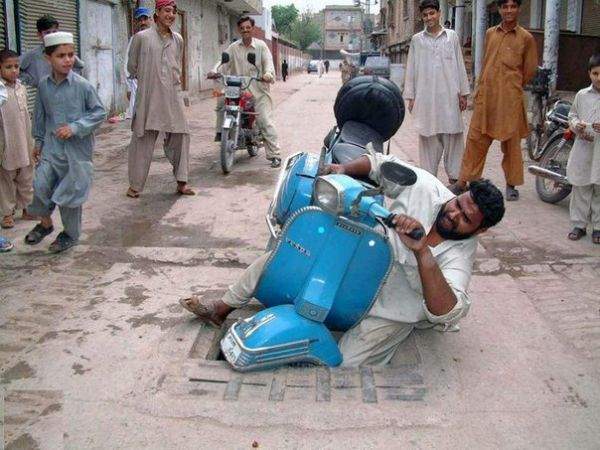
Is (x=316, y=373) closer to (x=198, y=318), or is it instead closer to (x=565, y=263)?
(x=198, y=318)

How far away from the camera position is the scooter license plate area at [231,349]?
9.01ft

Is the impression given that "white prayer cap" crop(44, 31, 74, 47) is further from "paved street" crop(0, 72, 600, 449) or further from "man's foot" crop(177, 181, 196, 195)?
"man's foot" crop(177, 181, 196, 195)

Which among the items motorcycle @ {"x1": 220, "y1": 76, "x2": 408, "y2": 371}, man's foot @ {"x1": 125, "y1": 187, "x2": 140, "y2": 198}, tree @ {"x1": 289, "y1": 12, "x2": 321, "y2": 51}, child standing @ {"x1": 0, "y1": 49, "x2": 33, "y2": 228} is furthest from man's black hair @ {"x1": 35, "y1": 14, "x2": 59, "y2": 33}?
tree @ {"x1": 289, "y1": 12, "x2": 321, "y2": 51}

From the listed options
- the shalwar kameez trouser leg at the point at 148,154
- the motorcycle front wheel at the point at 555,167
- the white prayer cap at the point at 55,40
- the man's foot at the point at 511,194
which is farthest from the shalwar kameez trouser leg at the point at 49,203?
the motorcycle front wheel at the point at 555,167

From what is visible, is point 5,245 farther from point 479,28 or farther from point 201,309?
point 479,28

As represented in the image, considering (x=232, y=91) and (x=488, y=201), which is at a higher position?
(x=232, y=91)

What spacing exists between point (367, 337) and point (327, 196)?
0.72 m

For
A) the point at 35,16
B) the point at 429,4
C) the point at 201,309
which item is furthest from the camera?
the point at 35,16

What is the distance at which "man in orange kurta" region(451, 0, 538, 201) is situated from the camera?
18.6 ft

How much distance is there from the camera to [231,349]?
2.79m

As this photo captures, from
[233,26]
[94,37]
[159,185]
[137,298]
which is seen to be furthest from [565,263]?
[233,26]

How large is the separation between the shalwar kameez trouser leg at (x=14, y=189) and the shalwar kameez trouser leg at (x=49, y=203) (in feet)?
1.99

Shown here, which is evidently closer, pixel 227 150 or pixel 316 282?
pixel 316 282

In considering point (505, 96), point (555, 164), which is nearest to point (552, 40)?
point (555, 164)
